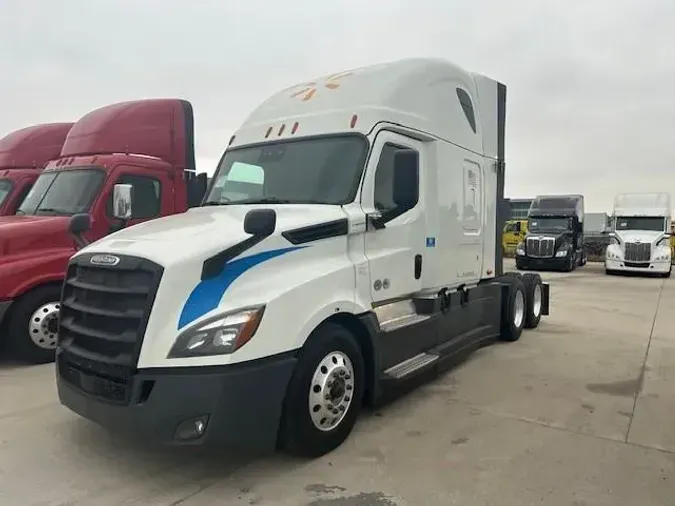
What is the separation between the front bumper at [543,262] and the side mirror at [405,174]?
64.2 ft

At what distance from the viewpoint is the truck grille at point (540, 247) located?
73.2ft

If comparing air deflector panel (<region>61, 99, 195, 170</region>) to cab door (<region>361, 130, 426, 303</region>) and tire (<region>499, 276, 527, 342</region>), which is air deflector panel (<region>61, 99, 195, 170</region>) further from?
tire (<region>499, 276, 527, 342</region>)

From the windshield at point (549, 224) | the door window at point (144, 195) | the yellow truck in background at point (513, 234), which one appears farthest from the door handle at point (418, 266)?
the yellow truck in background at point (513, 234)

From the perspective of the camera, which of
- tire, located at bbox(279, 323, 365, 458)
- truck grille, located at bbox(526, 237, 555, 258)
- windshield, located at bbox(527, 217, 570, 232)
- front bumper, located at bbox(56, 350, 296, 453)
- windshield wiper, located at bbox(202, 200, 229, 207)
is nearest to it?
front bumper, located at bbox(56, 350, 296, 453)

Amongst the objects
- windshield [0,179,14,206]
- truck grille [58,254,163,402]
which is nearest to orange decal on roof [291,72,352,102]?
truck grille [58,254,163,402]

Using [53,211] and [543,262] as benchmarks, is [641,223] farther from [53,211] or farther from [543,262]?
[53,211]

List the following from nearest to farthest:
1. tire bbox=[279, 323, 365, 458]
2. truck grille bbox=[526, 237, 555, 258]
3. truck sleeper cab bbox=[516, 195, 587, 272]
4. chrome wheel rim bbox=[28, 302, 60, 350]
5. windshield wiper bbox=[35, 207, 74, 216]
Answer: tire bbox=[279, 323, 365, 458] → chrome wheel rim bbox=[28, 302, 60, 350] → windshield wiper bbox=[35, 207, 74, 216] → truck grille bbox=[526, 237, 555, 258] → truck sleeper cab bbox=[516, 195, 587, 272]

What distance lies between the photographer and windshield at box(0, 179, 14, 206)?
30.6 ft

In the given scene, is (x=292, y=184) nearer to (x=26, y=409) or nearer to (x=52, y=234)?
(x=26, y=409)

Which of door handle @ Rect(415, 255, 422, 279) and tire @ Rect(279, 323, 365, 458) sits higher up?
door handle @ Rect(415, 255, 422, 279)

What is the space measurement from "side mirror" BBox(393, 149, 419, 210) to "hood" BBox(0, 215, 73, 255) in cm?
429

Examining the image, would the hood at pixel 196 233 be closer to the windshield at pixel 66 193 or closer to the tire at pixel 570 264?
the windshield at pixel 66 193

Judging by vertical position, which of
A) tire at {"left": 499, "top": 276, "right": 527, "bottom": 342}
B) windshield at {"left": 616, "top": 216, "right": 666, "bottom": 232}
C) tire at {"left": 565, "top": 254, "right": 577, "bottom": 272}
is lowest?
tire at {"left": 565, "top": 254, "right": 577, "bottom": 272}

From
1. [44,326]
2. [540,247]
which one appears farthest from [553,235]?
[44,326]
